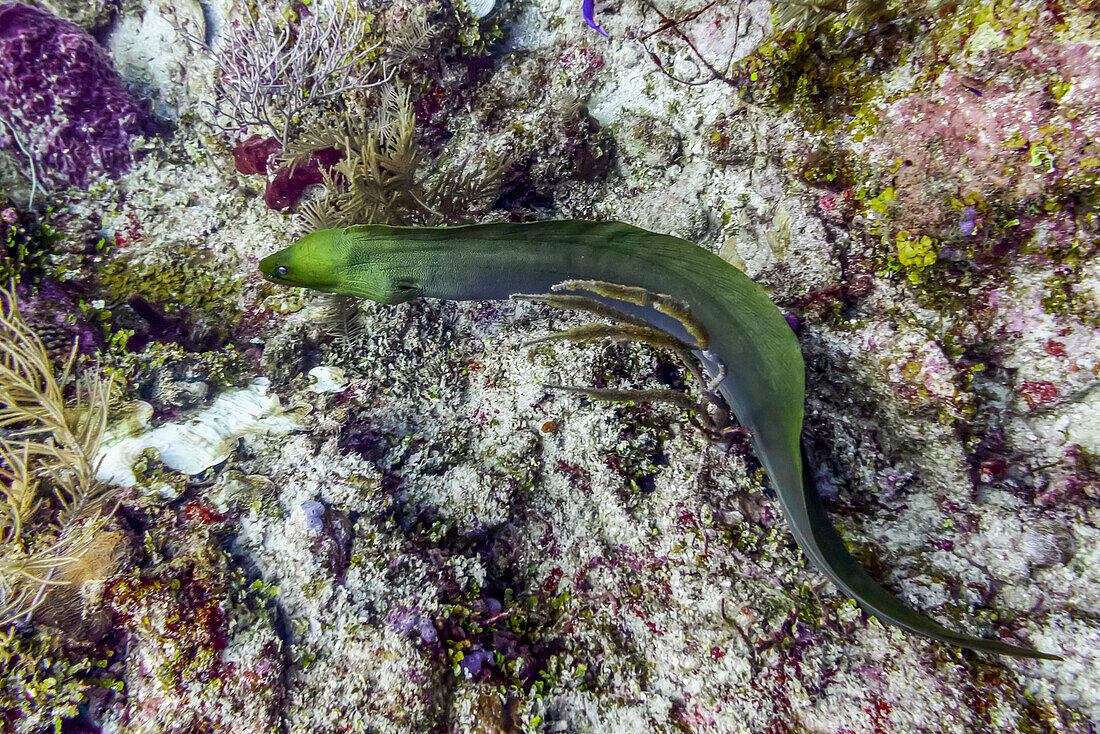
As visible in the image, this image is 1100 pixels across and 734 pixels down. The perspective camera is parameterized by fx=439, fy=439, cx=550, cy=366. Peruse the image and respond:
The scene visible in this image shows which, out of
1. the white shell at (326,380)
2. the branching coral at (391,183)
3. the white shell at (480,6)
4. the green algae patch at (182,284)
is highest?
the white shell at (480,6)

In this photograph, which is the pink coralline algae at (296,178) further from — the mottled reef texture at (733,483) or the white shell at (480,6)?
the white shell at (480,6)

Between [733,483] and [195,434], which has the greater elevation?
[733,483]

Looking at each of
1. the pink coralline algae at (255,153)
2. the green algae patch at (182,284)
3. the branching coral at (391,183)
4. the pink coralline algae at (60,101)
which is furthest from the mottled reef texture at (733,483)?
the pink coralline algae at (60,101)

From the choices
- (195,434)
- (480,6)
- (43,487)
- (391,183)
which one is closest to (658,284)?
(391,183)

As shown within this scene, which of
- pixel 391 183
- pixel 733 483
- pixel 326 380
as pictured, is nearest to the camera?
pixel 733 483

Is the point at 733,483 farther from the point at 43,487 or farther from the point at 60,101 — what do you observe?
the point at 60,101
